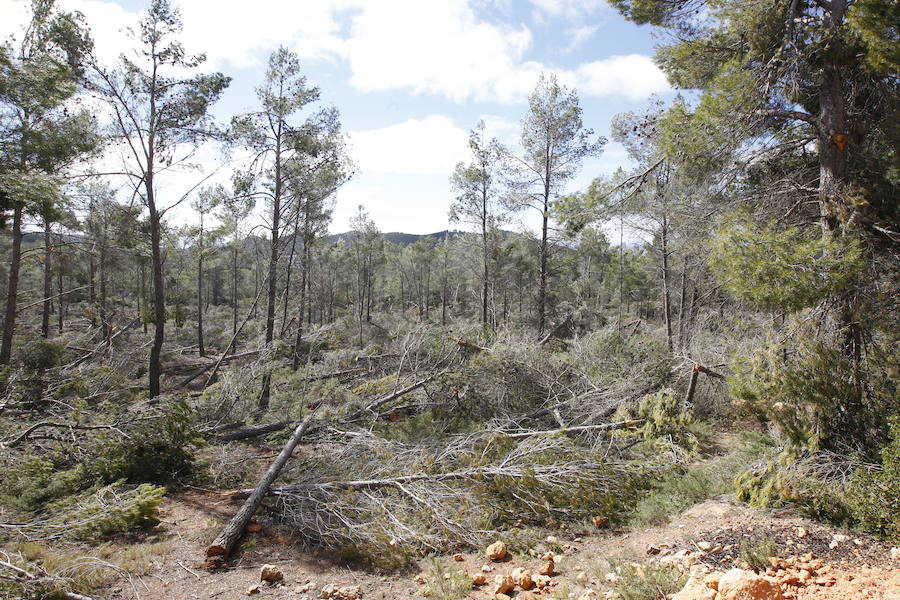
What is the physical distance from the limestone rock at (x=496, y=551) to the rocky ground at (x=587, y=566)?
0.07ft

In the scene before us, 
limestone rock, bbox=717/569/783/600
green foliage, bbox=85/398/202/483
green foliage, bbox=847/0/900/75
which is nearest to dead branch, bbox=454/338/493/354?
green foliage, bbox=85/398/202/483

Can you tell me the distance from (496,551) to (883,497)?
3385mm

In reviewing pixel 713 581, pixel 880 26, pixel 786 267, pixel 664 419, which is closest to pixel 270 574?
pixel 713 581

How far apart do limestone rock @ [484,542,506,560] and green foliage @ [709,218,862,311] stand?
3501 mm

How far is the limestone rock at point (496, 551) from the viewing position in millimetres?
4426

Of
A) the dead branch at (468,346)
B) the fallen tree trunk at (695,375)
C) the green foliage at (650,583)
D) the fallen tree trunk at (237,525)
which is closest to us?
the green foliage at (650,583)

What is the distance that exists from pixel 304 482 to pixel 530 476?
288cm

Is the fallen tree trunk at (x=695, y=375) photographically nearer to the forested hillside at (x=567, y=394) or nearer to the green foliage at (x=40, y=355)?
the forested hillside at (x=567, y=394)

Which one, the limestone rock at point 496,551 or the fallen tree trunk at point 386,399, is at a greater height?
the fallen tree trunk at point 386,399

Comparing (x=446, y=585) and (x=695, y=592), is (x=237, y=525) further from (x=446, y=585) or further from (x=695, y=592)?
(x=695, y=592)

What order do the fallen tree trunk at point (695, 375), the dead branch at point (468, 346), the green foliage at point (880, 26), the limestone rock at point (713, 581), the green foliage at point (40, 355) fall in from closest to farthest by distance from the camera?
the limestone rock at point (713, 581) → the green foliage at point (880, 26) → the fallen tree trunk at point (695, 375) → the dead branch at point (468, 346) → the green foliage at point (40, 355)

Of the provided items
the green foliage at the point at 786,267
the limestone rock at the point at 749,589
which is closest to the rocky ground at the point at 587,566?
the limestone rock at the point at 749,589

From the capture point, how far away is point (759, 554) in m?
3.62

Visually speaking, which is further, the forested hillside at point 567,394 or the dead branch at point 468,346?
the dead branch at point 468,346
